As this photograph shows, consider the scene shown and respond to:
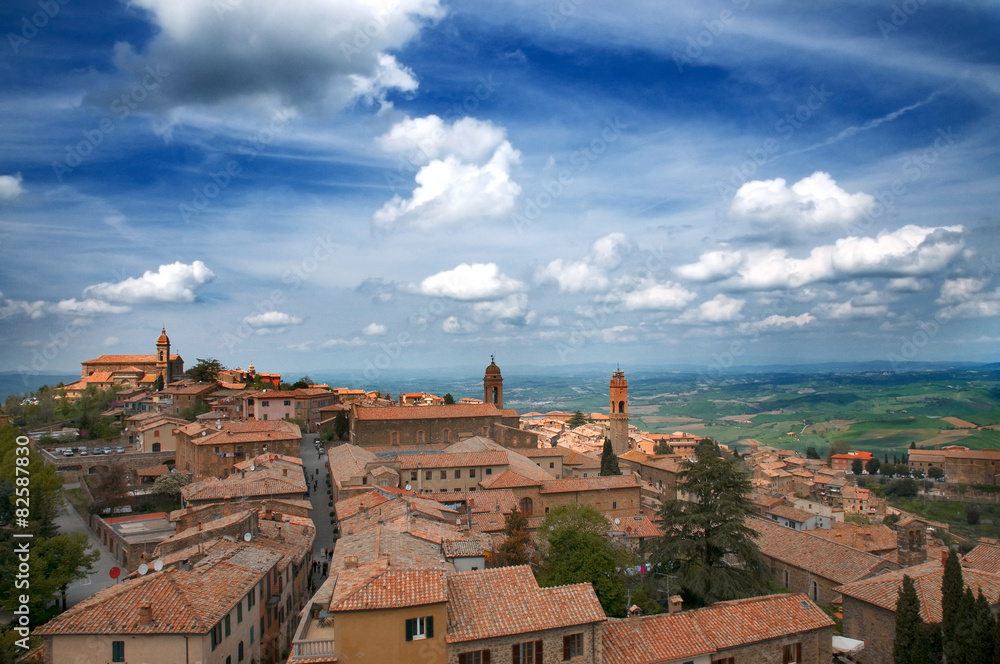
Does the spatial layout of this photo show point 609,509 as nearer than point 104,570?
No

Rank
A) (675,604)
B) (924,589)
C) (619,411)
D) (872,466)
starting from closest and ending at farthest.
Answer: (675,604)
(924,589)
(619,411)
(872,466)

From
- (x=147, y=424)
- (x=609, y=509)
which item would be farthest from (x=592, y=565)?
(x=147, y=424)

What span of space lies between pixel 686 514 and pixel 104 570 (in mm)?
28214

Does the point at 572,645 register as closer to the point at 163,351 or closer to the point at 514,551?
the point at 514,551

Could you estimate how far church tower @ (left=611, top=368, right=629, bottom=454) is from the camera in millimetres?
77562

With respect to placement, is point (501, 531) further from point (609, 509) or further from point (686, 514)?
point (609, 509)

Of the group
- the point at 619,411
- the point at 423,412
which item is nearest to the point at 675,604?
the point at 423,412

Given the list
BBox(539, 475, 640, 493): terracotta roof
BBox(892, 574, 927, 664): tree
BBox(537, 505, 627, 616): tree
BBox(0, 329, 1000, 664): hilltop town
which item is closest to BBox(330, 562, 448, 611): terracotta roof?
BBox(0, 329, 1000, 664): hilltop town

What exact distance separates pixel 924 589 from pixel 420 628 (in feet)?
62.2

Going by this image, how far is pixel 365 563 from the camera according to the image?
1919cm

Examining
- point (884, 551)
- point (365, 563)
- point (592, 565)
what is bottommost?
point (884, 551)

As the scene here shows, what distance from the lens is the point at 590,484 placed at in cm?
4353

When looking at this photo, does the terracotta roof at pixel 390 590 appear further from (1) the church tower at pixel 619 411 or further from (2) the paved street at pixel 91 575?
(1) the church tower at pixel 619 411

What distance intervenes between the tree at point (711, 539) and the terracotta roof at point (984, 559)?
12361 mm
